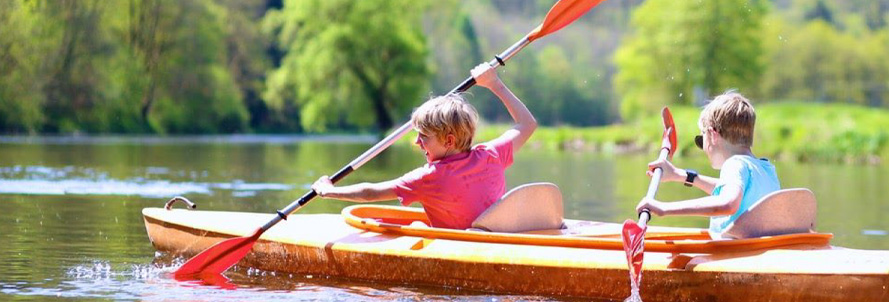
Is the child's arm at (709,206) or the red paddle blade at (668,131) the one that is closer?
the child's arm at (709,206)

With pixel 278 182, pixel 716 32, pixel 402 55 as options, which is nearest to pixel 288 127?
pixel 402 55

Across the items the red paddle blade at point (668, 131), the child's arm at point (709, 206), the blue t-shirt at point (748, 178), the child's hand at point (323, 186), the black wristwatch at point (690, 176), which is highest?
the red paddle blade at point (668, 131)

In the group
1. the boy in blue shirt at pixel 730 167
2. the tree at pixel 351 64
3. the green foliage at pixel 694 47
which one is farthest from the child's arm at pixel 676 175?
the green foliage at pixel 694 47

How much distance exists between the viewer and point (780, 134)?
2867 cm

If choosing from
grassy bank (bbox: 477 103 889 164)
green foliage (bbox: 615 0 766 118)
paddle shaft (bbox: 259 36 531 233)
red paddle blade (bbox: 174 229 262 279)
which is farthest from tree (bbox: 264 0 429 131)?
red paddle blade (bbox: 174 229 262 279)

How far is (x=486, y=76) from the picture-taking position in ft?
22.5

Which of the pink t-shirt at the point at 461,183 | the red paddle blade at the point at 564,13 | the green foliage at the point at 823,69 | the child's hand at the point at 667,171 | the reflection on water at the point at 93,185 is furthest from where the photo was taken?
the green foliage at the point at 823,69

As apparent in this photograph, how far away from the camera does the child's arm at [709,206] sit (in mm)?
5414

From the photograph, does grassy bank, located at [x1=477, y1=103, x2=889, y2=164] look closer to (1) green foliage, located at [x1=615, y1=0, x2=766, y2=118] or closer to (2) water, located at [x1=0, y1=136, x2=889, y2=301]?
(2) water, located at [x1=0, y1=136, x2=889, y2=301]

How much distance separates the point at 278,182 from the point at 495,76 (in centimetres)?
790

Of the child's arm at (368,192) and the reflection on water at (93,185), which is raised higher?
the reflection on water at (93,185)

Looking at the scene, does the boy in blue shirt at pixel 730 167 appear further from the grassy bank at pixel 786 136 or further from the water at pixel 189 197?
the grassy bank at pixel 786 136

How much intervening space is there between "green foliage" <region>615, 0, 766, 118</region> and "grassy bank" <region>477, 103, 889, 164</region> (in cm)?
783

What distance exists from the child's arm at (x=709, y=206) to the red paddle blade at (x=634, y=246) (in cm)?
10
